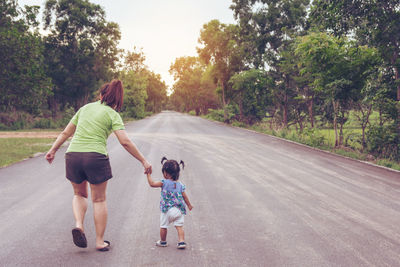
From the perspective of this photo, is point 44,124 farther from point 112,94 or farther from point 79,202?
point 112,94

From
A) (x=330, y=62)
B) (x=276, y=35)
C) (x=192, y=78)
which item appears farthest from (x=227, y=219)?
(x=192, y=78)

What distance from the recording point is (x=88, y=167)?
354cm

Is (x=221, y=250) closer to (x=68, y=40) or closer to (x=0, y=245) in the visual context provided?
(x=0, y=245)

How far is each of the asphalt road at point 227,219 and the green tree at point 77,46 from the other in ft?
85.5

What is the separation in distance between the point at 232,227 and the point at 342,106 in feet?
37.3

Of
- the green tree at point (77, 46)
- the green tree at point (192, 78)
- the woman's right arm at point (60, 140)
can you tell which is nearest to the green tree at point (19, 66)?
the woman's right arm at point (60, 140)

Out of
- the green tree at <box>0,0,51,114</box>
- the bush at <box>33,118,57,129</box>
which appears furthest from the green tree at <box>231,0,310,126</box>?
the bush at <box>33,118,57,129</box>

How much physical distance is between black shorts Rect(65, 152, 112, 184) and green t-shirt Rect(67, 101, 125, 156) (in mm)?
60

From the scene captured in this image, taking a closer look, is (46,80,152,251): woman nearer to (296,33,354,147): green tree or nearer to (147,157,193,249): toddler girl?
(147,157,193,249): toddler girl

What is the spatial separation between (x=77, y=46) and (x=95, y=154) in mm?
32995

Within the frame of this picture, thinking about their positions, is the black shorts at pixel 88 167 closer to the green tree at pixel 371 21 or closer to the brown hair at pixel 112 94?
the brown hair at pixel 112 94

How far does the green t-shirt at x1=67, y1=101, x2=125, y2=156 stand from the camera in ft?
11.9

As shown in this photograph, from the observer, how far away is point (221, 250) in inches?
149

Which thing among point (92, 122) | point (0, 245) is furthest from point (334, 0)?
point (0, 245)
